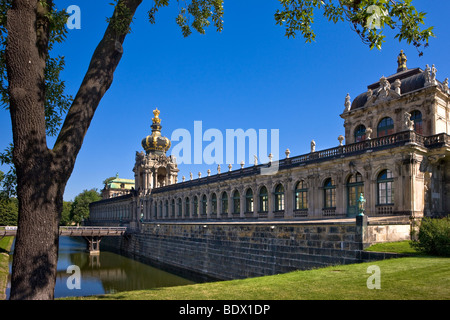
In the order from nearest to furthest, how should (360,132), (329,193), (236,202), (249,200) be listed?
(329,193)
(360,132)
(249,200)
(236,202)

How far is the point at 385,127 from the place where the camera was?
1221 inches

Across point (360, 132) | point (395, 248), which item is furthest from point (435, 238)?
point (360, 132)

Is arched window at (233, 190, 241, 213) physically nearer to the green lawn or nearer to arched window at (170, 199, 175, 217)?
arched window at (170, 199, 175, 217)

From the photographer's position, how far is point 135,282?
33281 mm

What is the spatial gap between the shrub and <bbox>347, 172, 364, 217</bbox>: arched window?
35.7 ft

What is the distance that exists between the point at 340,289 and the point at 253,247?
15.5 meters

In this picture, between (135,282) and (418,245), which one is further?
(135,282)

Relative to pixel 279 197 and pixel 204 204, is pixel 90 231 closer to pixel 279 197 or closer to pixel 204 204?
pixel 204 204

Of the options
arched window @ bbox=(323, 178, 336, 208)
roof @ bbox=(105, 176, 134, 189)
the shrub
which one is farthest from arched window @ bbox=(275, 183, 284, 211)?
roof @ bbox=(105, 176, 134, 189)

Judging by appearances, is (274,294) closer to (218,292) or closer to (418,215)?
(218,292)

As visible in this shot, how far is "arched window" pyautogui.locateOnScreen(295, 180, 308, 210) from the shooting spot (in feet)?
104
